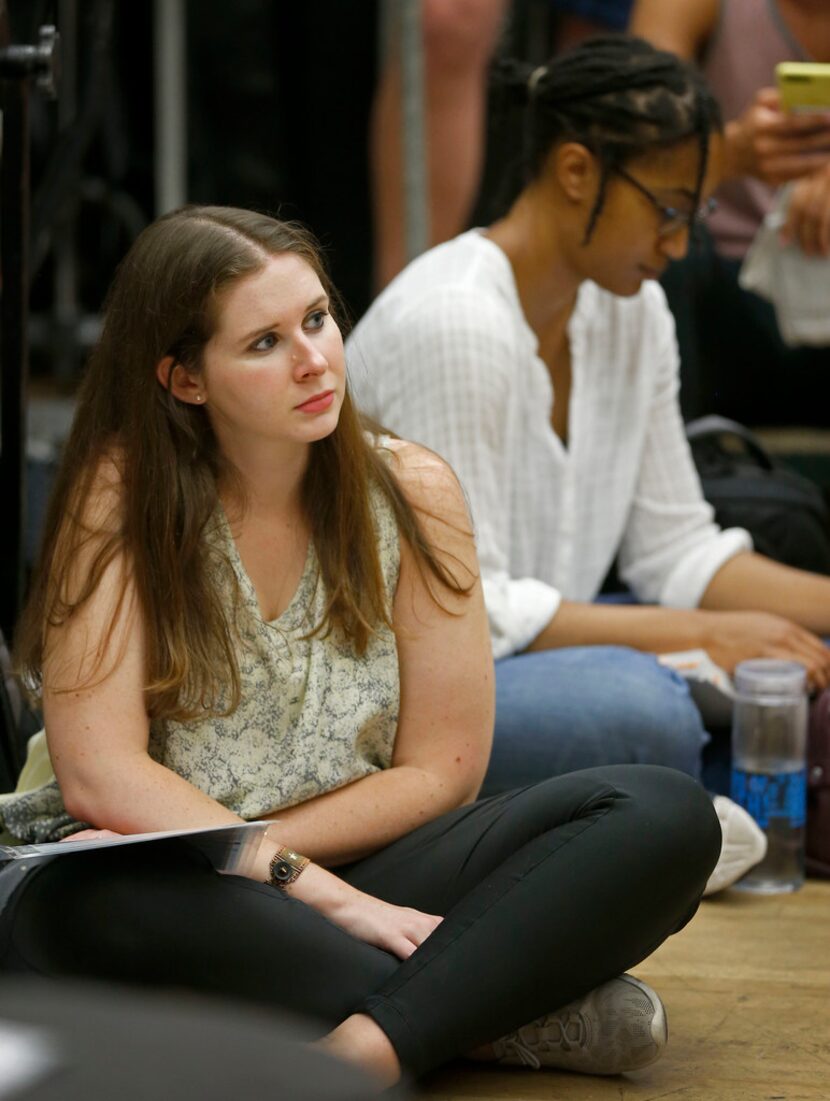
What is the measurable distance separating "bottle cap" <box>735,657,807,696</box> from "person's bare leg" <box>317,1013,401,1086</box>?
35.1 inches

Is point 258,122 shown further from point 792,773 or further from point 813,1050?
point 813,1050

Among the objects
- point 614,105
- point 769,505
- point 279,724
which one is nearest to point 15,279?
point 279,724

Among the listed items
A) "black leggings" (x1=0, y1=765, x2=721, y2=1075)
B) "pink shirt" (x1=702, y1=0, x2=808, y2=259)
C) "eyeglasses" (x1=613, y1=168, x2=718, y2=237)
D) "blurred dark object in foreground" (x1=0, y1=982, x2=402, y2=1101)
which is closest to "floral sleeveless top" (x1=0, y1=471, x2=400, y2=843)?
"black leggings" (x1=0, y1=765, x2=721, y2=1075)

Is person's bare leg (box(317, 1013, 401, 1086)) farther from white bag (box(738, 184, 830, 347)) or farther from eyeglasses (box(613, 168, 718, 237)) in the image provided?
white bag (box(738, 184, 830, 347))

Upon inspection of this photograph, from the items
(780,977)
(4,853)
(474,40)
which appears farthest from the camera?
(474,40)

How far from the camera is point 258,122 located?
3863mm

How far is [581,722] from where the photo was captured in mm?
2262

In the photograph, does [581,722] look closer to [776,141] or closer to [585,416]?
[585,416]

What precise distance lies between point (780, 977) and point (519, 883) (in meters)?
0.49

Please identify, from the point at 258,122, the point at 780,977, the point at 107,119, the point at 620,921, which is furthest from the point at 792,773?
the point at 107,119

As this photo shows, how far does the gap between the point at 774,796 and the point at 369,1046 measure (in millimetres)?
875

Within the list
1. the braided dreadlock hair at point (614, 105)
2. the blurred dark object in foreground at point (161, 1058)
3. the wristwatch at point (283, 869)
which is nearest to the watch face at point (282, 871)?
the wristwatch at point (283, 869)

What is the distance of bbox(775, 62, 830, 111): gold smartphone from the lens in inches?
110

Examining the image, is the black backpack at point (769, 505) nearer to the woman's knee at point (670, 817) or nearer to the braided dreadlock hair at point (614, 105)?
the braided dreadlock hair at point (614, 105)
